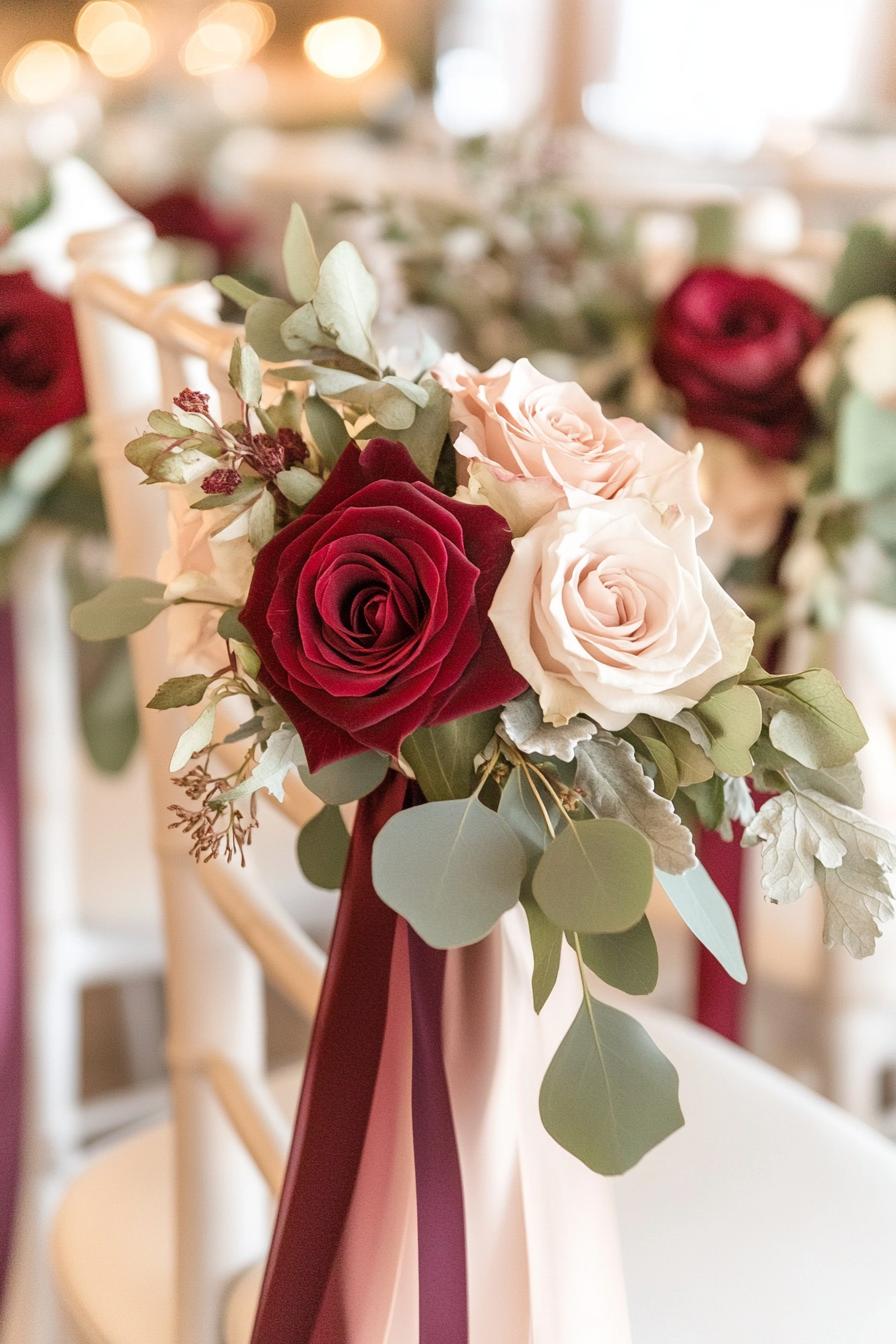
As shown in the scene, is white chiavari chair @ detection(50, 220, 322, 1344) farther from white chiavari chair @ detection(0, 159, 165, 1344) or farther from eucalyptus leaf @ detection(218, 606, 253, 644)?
white chiavari chair @ detection(0, 159, 165, 1344)

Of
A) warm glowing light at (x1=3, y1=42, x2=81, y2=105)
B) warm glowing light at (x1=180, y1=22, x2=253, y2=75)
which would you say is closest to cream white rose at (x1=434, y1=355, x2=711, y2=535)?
warm glowing light at (x1=3, y1=42, x2=81, y2=105)

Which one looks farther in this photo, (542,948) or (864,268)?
(864,268)

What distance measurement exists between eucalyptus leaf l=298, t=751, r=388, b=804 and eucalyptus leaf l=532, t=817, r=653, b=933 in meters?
0.08

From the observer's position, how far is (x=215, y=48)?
5.42 meters

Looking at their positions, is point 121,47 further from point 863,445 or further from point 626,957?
point 626,957

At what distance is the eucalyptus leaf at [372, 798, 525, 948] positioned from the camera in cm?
43

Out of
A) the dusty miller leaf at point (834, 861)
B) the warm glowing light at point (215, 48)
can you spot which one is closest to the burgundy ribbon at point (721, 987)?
the dusty miller leaf at point (834, 861)

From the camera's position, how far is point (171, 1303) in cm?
79

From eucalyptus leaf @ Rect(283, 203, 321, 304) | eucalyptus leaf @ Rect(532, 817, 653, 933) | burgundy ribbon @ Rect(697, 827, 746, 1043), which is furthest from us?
burgundy ribbon @ Rect(697, 827, 746, 1043)

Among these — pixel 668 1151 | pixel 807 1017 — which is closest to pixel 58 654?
pixel 668 1151

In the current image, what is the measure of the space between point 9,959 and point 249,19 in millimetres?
5326

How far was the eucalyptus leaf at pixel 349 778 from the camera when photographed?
474 mm

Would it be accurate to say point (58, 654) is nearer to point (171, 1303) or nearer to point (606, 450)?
point (171, 1303)

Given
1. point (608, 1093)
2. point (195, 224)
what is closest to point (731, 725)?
point (608, 1093)
